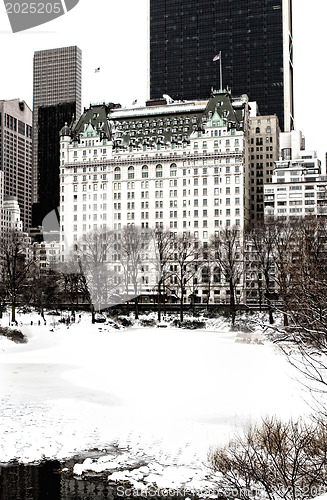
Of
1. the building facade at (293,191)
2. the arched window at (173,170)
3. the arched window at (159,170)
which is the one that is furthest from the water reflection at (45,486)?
the arched window at (159,170)

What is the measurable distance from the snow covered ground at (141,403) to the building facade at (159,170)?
270ft

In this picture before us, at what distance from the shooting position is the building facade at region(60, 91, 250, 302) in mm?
131875

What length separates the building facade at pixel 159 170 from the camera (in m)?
132

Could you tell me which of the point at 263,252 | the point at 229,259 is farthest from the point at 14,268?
the point at 263,252

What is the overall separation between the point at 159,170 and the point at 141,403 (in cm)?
11165

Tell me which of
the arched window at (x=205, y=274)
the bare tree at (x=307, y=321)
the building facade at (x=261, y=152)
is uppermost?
the building facade at (x=261, y=152)

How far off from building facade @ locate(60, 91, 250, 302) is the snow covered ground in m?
82.2

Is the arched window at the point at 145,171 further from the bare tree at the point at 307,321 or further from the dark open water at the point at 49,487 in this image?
the dark open water at the point at 49,487

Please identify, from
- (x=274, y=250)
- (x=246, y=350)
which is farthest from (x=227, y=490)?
(x=274, y=250)

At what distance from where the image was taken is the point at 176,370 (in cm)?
3881

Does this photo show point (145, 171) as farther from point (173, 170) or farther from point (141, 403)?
point (141, 403)

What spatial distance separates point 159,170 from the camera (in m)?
137

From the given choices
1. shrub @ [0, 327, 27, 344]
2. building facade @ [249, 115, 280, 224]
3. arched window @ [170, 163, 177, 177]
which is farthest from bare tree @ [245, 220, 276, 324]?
building facade @ [249, 115, 280, 224]

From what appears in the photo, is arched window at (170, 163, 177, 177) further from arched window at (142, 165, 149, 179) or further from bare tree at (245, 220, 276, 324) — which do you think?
bare tree at (245, 220, 276, 324)
